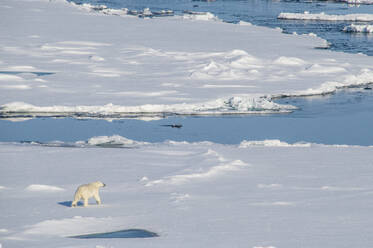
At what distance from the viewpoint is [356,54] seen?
24.6m

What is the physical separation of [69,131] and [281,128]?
14.3ft

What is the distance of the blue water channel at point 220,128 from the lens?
43.0ft

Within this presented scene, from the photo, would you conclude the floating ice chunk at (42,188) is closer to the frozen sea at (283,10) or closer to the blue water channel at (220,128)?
the blue water channel at (220,128)

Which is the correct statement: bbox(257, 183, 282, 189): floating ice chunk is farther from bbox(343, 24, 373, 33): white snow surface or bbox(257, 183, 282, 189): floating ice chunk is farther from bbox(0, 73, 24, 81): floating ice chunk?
bbox(343, 24, 373, 33): white snow surface

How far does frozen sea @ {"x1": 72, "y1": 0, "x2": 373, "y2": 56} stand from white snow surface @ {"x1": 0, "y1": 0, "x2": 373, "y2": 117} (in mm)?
1989

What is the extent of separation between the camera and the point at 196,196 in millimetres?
7664

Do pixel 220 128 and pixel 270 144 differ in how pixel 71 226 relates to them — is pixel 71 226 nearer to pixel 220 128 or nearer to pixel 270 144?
pixel 270 144

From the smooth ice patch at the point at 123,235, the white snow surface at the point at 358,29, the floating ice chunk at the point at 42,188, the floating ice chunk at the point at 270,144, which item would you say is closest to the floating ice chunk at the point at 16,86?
the floating ice chunk at the point at 270,144

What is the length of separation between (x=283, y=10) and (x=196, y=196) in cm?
Result: 3880

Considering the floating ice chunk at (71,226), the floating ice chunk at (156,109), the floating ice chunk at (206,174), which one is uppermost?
the floating ice chunk at (156,109)

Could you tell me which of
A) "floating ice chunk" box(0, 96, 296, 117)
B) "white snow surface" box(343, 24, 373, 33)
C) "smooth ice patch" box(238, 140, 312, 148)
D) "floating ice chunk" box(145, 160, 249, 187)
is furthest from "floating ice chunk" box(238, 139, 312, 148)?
"white snow surface" box(343, 24, 373, 33)

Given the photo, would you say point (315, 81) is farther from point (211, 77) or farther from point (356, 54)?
point (356, 54)

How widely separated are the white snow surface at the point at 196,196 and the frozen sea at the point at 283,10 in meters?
17.0

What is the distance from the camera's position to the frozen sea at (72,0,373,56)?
3006cm
